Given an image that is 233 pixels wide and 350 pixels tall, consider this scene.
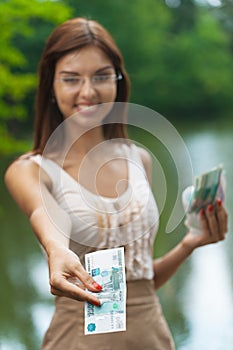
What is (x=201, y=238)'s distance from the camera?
1.42 metres

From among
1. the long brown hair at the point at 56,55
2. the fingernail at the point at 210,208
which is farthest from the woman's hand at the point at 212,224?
the long brown hair at the point at 56,55

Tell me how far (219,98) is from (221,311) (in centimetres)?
884

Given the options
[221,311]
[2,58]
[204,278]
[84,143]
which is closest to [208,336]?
[221,311]

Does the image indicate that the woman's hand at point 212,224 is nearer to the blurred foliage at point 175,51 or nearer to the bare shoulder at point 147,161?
the bare shoulder at point 147,161

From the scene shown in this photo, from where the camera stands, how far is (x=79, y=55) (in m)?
1.32

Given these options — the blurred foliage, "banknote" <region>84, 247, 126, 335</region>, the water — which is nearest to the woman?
"banknote" <region>84, 247, 126, 335</region>

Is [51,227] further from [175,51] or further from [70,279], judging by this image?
[175,51]

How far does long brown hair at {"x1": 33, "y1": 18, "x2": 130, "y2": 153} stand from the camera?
1.32m

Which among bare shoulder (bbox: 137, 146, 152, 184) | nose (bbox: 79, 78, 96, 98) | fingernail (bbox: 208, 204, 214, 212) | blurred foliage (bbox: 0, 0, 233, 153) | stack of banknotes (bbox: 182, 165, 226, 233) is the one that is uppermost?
blurred foliage (bbox: 0, 0, 233, 153)

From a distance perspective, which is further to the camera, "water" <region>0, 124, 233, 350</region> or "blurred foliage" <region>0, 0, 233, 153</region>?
"blurred foliage" <region>0, 0, 233, 153</region>

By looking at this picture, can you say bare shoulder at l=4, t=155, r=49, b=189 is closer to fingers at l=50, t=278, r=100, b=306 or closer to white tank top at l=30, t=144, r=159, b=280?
white tank top at l=30, t=144, r=159, b=280

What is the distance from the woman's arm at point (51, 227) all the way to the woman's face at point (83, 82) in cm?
14

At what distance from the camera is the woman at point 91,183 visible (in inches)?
49.0

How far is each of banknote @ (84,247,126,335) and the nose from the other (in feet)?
1.19
